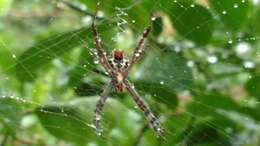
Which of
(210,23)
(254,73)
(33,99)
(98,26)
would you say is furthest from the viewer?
(33,99)

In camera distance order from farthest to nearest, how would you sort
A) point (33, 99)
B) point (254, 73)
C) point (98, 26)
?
point (33, 99) → point (254, 73) → point (98, 26)

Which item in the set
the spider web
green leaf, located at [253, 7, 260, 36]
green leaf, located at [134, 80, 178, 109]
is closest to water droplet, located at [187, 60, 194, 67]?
the spider web

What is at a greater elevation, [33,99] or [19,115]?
[33,99]

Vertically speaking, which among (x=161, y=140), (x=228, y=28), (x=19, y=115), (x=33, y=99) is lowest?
(x=161, y=140)

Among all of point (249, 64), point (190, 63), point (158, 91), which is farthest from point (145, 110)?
point (249, 64)

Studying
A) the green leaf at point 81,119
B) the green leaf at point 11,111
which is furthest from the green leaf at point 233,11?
the green leaf at point 11,111

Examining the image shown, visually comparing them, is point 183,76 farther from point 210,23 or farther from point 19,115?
point 19,115

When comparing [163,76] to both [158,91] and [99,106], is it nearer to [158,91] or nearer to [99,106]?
[158,91]

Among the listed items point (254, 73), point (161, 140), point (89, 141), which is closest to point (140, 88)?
point (161, 140)
